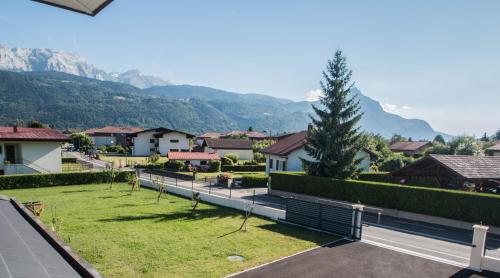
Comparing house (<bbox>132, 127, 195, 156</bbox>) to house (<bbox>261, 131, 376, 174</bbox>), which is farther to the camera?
house (<bbox>132, 127, 195, 156</bbox>)

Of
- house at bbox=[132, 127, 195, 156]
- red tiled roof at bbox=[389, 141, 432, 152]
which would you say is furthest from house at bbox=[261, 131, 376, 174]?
red tiled roof at bbox=[389, 141, 432, 152]

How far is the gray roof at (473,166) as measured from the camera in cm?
2267

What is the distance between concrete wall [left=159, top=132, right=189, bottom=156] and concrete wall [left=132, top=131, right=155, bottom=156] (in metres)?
5.22

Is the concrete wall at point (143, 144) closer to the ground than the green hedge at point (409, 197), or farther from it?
closer to the ground

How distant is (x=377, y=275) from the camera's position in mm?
11172

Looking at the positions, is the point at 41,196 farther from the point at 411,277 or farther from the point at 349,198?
the point at 411,277

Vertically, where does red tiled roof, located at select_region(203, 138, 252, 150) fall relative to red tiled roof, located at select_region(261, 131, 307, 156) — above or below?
below

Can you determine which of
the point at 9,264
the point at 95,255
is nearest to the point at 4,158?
the point at 95,255

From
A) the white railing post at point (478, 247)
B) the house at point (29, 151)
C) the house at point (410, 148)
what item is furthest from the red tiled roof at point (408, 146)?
the white railing post at point (478, 247)

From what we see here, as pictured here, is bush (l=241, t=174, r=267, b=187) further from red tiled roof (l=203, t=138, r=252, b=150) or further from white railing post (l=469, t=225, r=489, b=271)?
red tiled roof (l=203, t=138, r=252, b=150)

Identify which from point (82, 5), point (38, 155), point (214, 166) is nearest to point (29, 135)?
point (38, 155)

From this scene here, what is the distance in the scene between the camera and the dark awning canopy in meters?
4.78

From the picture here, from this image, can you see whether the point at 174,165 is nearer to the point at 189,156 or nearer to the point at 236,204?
the point at 189,156

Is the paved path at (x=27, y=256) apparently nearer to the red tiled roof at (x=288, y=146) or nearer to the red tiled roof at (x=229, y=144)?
the red tiled roof at (x=288, y=146)
